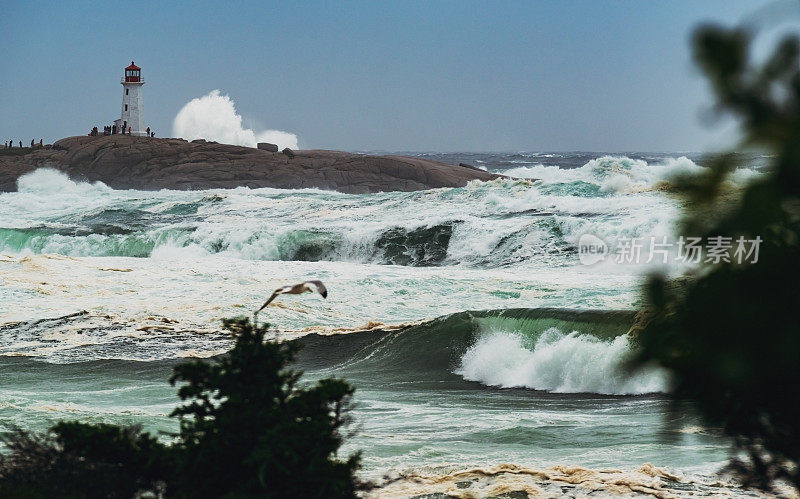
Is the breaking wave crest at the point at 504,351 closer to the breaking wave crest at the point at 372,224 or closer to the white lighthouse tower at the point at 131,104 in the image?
the breaking wave crest at the point at 372,224

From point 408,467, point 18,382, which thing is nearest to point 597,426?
point 408,467

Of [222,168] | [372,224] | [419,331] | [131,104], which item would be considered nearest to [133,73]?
[131,104]

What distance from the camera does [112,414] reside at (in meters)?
8.60

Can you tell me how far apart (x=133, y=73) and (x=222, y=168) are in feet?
71.9

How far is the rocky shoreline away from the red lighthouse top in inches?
489

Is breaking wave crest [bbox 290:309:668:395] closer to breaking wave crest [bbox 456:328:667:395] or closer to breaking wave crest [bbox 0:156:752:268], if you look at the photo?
breaking wave crest [bbox 456:328:667:395]

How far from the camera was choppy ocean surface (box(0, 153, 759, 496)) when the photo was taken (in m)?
7.16

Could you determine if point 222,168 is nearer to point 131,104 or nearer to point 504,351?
point 131,104

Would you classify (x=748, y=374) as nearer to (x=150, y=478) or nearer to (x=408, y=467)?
(x=150, y=478)

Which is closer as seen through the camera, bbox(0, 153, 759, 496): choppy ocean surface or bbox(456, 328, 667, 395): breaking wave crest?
bbox(0, 153, 759, 496): choppy ocean surface

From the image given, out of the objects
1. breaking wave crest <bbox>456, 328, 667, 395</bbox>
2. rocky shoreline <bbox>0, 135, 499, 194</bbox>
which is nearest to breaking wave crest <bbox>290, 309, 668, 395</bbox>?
breaking wave crest <bbox>456, 328, 667, 395</bbox>

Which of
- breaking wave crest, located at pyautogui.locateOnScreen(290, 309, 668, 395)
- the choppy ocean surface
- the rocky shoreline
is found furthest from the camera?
the rocky shoreline

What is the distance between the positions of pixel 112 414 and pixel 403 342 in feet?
15.9

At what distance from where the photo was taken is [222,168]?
168ft
